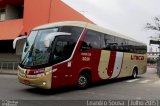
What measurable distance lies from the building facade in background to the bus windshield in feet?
45.4

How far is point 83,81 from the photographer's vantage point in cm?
1370

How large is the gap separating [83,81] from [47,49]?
2.91m

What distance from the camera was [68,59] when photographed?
1245 centimetres

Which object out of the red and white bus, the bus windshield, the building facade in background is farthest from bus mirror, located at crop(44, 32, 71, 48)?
the building facade in background

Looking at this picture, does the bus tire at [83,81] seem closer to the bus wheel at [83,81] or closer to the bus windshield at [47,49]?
the bus wheel at [83,81]

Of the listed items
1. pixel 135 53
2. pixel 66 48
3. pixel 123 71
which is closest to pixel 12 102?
pixel 66 48

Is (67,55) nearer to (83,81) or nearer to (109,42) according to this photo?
(83,81)

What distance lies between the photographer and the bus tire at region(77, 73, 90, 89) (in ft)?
44.2

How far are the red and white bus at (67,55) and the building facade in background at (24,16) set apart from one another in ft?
40.7

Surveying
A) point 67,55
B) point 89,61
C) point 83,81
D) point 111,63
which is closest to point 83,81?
point 83,81

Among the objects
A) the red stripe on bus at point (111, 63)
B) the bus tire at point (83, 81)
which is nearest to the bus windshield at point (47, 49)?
the bus tire at point (83, 81)

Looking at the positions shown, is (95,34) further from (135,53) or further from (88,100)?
(135,53)

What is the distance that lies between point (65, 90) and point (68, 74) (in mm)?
1154

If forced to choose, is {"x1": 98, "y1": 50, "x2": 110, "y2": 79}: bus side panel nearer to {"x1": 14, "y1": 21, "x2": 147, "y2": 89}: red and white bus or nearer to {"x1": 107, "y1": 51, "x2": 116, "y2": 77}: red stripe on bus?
{"x1": 14, "y1": 21, "x2": 147, "y2": 89}: red and white bus
